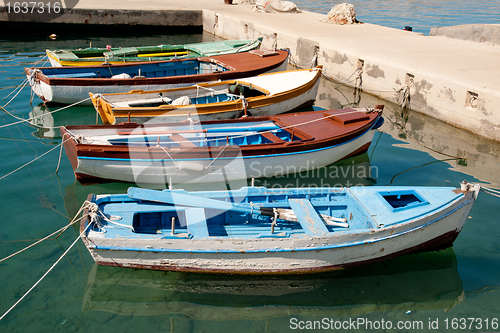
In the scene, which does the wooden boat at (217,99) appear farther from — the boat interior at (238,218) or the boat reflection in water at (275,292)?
the boat reflection in water at (275,292)

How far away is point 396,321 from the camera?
19.8ft

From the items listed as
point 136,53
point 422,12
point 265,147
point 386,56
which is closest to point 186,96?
point 265,147

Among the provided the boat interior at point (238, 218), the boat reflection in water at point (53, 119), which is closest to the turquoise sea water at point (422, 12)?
the boat reflection in water at point (53, 119)

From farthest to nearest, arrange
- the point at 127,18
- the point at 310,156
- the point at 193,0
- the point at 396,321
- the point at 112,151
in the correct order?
the point at 193,0 → the point at 127,18 → the point at 310,156 → the point at 112,151 → the point at 396,321

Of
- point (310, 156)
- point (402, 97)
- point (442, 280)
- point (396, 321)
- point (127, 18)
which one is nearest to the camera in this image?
point (396, 321)

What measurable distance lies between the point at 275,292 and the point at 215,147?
3.60 metres

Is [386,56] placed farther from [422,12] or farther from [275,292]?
[422,12]

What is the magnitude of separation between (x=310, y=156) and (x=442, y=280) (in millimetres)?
3943

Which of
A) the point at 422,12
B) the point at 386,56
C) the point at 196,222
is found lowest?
the point at 196,222

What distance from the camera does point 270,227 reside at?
24.4 ft

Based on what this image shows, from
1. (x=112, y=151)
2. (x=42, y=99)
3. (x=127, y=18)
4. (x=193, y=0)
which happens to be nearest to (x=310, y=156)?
(x=112, y=151)

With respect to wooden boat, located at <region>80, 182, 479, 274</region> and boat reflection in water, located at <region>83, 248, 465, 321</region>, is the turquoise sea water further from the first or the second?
boat reflection in water, located at <region>83, 248, 465, 321</region>

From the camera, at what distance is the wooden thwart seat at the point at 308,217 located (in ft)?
21.5

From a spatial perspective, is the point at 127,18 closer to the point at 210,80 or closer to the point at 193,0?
the point at 193,0
